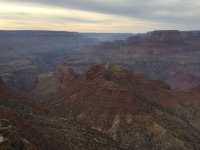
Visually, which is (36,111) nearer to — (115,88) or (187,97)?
(115,88)

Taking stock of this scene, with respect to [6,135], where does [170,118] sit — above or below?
below

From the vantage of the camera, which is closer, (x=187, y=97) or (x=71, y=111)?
(x=71, y=111)

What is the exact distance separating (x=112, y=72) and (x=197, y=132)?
146 ft

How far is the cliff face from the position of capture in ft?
326

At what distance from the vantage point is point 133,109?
112188 mm

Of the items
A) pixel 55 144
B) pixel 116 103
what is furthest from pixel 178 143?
pixel 55 144

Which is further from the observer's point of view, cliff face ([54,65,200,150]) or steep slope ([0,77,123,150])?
cliff face ([54,65,200,150])

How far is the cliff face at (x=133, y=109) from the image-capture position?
9950 cm

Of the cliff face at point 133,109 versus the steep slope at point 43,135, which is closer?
the steep slope at point 43,135

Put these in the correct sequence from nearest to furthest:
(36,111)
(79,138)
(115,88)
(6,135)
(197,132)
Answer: (6,135), (79,138), (36,111), (197,132), (115,88)

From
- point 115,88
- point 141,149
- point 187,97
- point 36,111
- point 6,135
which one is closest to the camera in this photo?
point 6,135

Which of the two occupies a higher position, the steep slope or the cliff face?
the steep slope

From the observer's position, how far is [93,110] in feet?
384

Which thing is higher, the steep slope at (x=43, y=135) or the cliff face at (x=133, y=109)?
the steep slope at (x=43, y=135)
